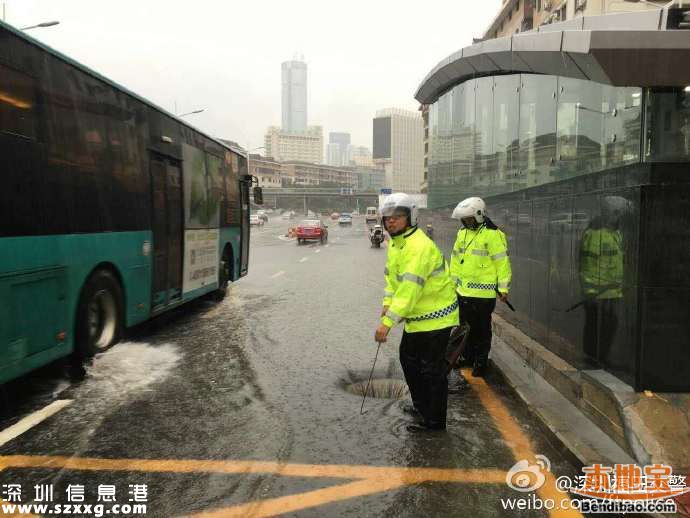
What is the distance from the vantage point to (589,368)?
561cm

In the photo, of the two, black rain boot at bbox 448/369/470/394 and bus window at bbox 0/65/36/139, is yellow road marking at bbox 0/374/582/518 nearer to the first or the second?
black rain boot at bbox 448/369/470/394

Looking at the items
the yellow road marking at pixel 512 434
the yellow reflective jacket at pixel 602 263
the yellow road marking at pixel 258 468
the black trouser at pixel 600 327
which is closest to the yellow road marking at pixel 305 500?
the yellow road marking at pixel 258 468

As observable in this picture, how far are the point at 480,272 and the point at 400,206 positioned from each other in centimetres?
216

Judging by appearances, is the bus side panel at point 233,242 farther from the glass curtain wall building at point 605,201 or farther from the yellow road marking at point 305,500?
the yellow road marking at point 305,500

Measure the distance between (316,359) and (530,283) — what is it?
307 cm

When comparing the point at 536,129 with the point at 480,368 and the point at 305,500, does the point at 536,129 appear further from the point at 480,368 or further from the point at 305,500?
the point at 305,500

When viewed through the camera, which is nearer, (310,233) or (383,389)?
→ (383,389)

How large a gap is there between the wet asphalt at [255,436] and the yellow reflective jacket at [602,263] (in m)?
1.29

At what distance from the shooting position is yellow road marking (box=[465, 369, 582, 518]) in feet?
12.1

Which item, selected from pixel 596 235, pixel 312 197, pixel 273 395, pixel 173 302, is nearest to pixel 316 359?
pixel 273 395

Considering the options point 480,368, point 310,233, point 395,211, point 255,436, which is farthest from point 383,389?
point 310,233

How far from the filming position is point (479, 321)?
6500 mm

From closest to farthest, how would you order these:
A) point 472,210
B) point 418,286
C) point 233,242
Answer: point 418,286 → point 472,210 → point 233,242

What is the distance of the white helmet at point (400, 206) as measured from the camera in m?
4.64
